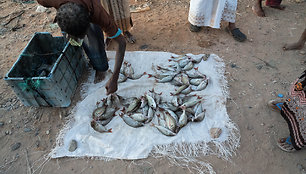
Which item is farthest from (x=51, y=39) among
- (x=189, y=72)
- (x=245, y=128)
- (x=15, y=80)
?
(x=245, y=128)

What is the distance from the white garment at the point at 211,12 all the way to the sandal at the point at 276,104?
2006 mm

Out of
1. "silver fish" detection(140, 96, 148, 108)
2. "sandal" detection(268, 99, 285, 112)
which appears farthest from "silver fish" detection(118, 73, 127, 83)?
"sandal" detection(268, 99, 285, 112)

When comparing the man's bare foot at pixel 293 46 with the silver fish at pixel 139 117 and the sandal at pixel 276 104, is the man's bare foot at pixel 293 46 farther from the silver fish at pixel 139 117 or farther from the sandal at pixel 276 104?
the silver fish at pixel 139 117

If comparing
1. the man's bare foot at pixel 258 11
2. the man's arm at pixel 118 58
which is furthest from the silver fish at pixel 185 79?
the man's bare foot at pixel 258 11

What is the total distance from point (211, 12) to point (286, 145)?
2.85 meters

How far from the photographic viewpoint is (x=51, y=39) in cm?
338

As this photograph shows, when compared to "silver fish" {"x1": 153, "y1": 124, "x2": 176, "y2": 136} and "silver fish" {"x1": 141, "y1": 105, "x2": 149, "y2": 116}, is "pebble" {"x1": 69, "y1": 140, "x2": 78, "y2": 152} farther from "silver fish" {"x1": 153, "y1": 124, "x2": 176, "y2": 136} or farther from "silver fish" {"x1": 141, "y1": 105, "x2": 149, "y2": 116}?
"silver fish" {"x1": 153, "y1": 124, "x2": 176, "y2": 136}

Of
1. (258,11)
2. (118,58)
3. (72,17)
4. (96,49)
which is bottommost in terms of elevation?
(258,11)

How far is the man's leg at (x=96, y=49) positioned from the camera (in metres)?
3.01

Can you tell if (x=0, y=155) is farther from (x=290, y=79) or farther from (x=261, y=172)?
(x=290, y=79)

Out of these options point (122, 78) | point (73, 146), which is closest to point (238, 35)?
point (122, 78)

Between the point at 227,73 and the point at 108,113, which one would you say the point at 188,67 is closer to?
the point at 227,73

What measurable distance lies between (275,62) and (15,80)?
4.20 m

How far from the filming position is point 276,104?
2.84 metres
